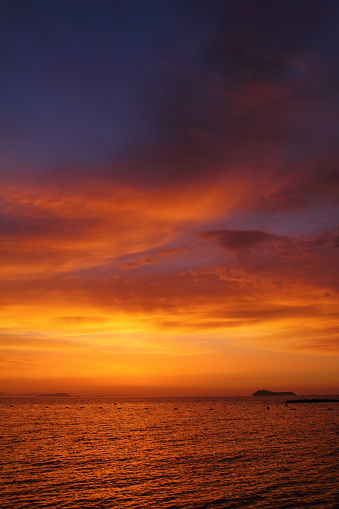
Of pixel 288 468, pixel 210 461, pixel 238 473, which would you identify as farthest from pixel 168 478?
pixel 288 468

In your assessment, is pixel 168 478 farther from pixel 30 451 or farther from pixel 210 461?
pixel 30 451

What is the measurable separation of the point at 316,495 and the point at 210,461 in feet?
60.2

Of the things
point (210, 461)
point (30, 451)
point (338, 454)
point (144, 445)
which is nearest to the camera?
point (210, 461)

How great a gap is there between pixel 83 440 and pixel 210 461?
31199 mm

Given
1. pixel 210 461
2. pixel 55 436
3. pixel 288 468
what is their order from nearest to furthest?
pixel 288 468 → pixel 210 461 → pixel 55 436

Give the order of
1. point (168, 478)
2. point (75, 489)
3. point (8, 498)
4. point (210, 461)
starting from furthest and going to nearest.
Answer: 1. point (210, 461)
2. point (168, 478)
3. point (75, 489)
4. point (8, 498)

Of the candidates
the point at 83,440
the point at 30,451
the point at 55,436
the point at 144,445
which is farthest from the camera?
the point at 55,436

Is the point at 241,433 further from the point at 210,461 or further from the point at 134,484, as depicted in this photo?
the point at 134,484

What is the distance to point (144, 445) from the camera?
211 ft

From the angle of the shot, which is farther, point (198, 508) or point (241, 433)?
point (241, 433)

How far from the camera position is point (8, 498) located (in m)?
32.7

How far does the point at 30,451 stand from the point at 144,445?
1845cm

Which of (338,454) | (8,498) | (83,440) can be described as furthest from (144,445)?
(8,498)

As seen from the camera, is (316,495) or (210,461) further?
(210,461)
